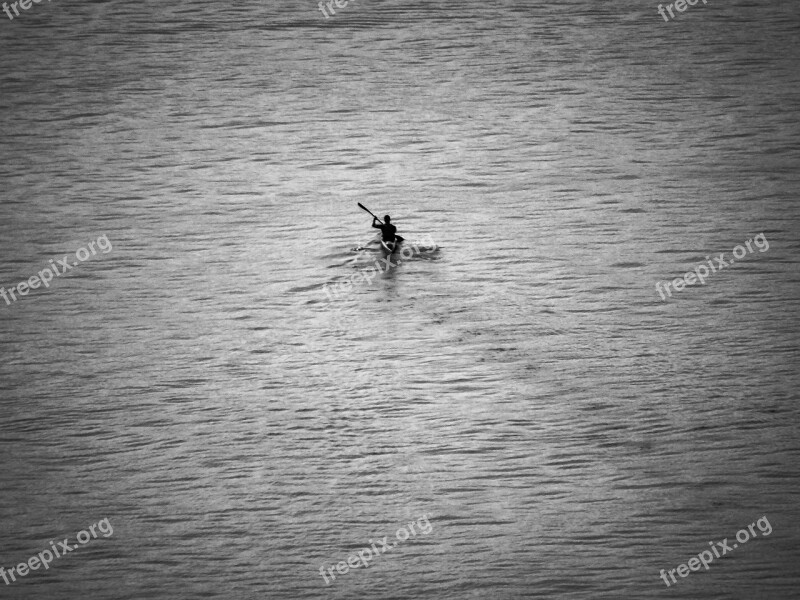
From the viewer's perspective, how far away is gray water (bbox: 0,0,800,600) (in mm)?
16438

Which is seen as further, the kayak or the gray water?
the kayak

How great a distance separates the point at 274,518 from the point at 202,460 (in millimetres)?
1403

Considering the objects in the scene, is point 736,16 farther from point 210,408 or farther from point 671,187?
point 210,408

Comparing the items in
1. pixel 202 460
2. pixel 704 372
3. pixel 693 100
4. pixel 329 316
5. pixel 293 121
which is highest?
pixel 293 121

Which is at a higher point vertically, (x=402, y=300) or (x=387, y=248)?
(x=387, y=248)

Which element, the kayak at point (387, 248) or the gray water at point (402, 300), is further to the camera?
the kayak at point (387, 248)

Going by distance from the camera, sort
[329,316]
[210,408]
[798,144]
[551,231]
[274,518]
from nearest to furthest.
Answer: [274,518] < [210,408] < [329,316] < [551,231] < [798,144]

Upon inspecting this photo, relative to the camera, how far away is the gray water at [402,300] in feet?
53.9

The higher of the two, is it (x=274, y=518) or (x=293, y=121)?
(x=293, y=121)

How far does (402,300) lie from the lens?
65.8 feet

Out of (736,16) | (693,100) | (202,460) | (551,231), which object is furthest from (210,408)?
(736,16)

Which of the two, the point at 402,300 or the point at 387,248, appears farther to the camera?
the point at 387,248

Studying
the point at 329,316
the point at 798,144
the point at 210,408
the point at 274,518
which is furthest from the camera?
the point at 798,144

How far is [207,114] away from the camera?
24.3 meters
